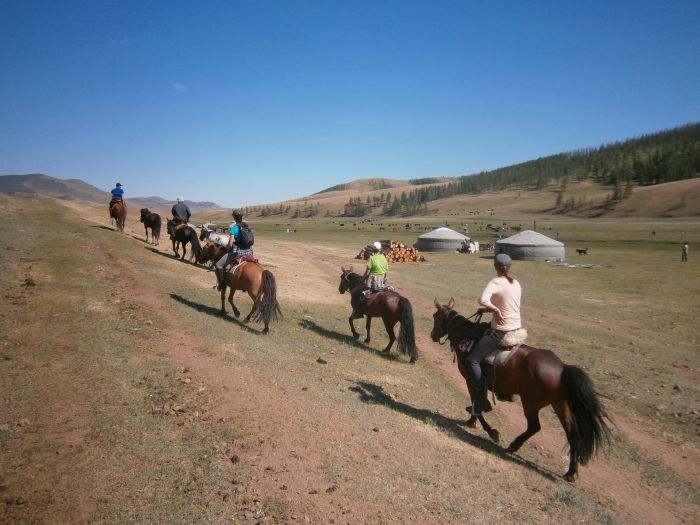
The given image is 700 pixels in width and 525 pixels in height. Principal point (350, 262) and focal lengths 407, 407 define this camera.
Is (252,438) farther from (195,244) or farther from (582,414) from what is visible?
(195,244)

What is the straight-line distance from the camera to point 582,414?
6.33 metres

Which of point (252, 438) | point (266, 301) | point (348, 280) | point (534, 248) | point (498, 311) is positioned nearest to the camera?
point (252, 438)

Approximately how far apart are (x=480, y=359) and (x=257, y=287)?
21.7 feet

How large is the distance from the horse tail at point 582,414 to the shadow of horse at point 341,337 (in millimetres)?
5593

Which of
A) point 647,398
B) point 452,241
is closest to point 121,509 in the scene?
point 647,398

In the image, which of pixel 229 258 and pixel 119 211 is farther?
pixel 119 211

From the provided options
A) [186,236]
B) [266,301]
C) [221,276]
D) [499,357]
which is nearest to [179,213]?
[186,236]

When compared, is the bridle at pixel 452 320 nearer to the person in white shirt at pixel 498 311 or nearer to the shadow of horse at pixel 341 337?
the person in white shirt at pixel 498 311

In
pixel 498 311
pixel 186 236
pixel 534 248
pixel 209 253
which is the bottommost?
pixel 534 248

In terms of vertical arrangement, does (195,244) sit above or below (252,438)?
above

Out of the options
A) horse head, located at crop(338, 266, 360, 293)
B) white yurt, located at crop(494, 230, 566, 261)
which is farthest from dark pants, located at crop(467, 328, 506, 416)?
white yurt, located at crop(494, 230, 566, 261)

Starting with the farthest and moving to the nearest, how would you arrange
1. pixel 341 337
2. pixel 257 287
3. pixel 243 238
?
pixel 341 337 < pixel 243 238 < pixel 257 287

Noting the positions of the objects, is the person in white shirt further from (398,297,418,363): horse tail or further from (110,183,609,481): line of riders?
(398,297,418,363): horse tail

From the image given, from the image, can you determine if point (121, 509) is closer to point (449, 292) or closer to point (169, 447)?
point (169, 447)
